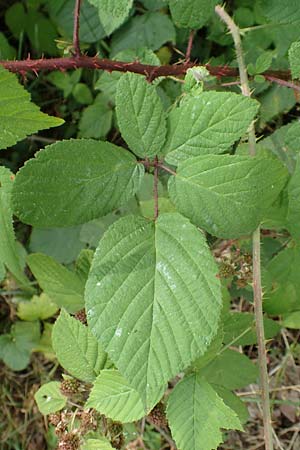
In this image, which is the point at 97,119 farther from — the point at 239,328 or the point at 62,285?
the point at 239,328

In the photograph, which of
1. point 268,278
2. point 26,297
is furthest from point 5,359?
point 268,278

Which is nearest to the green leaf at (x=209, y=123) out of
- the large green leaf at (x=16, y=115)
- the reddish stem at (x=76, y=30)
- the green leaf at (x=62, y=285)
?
the large green leaf at (x=16, y=115)

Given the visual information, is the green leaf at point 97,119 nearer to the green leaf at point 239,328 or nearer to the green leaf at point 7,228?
the green leaf at point 239,328

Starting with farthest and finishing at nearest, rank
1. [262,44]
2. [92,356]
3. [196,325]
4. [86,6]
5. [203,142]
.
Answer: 1. [86,6]
2. [262,44]
3. [92,356]
4. [203,142]
5. [196,325]

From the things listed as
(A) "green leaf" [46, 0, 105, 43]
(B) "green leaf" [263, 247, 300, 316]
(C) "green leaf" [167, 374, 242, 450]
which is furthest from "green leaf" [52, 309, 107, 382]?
(A) "green leaf" [46, 0, 105, 43]

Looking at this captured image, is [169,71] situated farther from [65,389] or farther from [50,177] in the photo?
[65,389]

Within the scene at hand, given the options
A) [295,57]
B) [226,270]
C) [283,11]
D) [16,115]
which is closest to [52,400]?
[226,270]

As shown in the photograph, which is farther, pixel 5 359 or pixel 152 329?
pixel 5 359

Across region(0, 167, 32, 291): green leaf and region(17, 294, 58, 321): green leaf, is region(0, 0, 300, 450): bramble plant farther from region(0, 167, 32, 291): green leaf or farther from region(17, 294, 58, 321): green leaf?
region(17, 294, 58, 321): green leaf
